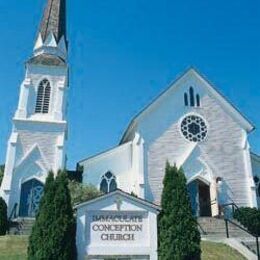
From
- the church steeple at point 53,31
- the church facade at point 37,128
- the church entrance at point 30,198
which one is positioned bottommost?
the church entrance at point 30,198

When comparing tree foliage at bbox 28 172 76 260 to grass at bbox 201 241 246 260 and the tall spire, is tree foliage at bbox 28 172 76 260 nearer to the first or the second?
grass at bbox 201 241 246 260

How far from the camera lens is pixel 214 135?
28703mm

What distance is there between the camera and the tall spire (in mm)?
33625

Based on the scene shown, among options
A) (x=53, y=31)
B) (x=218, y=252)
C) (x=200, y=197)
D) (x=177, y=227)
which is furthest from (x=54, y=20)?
(x=177, y=227)

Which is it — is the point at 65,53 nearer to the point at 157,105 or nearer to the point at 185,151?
the point at 157,105

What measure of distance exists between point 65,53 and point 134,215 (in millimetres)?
24090

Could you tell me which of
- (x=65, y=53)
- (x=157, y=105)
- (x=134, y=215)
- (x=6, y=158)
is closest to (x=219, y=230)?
(x=157, y=105)

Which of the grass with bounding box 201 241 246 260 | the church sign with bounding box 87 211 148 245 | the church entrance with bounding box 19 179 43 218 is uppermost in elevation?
the church entrance with bounding box 19 179 43 218

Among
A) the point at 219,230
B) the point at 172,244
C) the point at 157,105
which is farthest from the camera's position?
the point at 157,105

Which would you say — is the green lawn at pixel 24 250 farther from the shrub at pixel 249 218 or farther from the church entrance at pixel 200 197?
the church entrance at pixel 200 197

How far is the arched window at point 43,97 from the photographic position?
95.8 feet

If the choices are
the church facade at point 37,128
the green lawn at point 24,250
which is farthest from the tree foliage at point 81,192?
the green lawn at point 24,250

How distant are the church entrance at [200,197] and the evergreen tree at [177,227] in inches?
516

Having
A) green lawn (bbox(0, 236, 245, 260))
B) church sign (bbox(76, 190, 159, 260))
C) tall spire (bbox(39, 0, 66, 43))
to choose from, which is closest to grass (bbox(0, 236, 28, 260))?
green lawn (bbox(0, 236, 245, 260))
